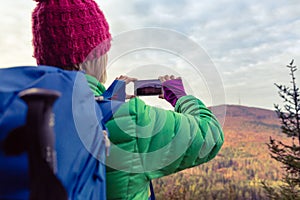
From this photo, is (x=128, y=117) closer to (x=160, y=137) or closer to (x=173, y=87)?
(x=160, y=137)

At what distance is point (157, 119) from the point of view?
1082 millimetres

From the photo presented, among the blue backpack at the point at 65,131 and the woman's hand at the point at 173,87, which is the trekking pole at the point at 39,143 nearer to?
the blue backpack at the point at 65,131

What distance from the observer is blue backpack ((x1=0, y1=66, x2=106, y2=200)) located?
0.74m

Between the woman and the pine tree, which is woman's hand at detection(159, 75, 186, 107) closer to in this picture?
the woman

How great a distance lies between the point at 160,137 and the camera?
42.6 inches

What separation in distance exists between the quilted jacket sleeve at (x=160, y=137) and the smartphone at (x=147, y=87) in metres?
A: 0.19

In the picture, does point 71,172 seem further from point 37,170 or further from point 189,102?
point 189,102

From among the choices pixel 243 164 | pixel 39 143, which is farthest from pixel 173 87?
pixel 243 164

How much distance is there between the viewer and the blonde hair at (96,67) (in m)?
1.22

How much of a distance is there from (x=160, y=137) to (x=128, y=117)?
12cm

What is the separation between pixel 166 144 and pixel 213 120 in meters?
0.22

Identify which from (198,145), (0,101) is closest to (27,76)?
(0,101)

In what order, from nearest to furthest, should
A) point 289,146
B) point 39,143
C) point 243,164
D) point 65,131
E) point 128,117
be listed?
point 39,143 → point 65,131 → point 128,117 → point 289,146 → point 243,164

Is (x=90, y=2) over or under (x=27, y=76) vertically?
over
